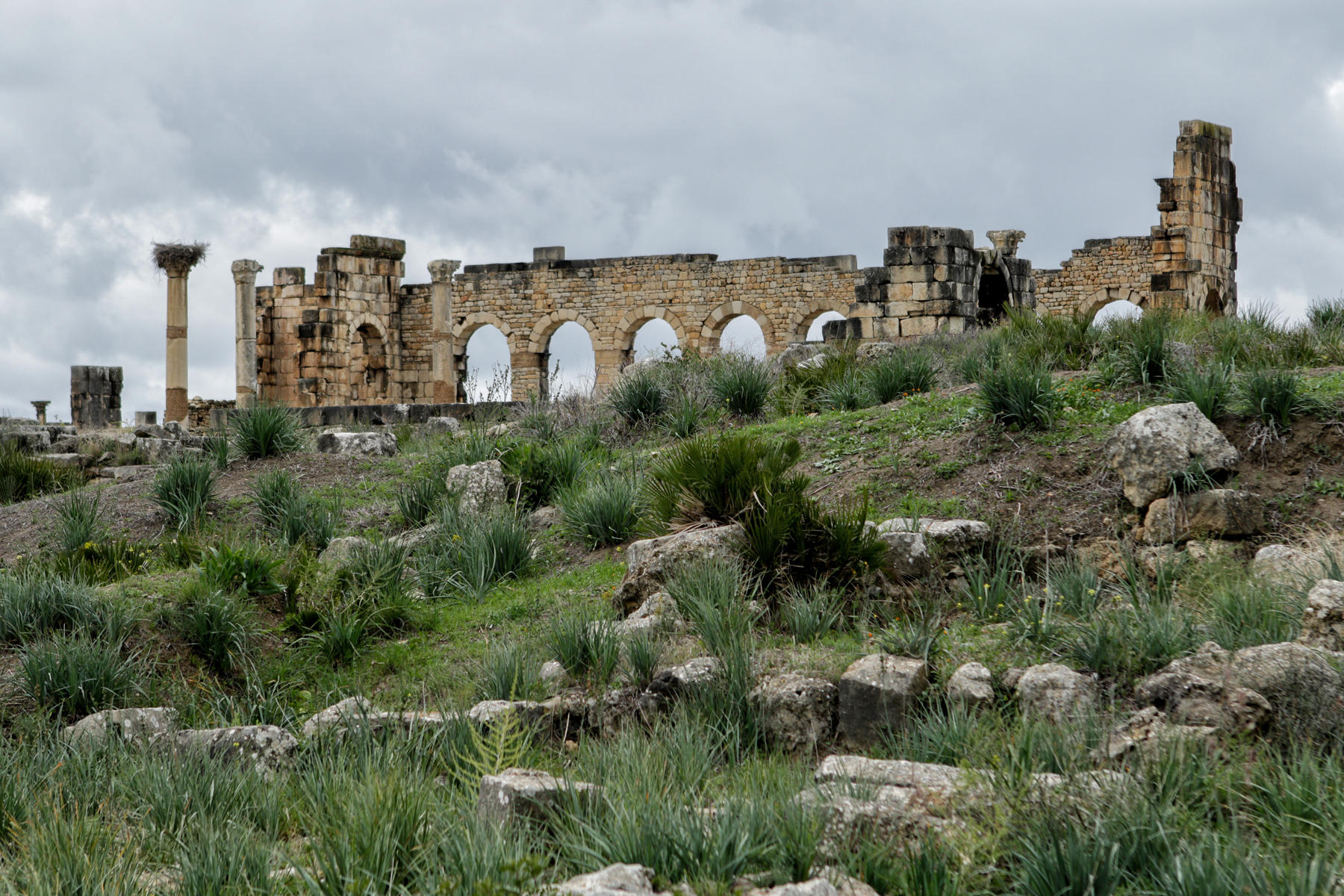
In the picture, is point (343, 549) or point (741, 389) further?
point (741, 389)

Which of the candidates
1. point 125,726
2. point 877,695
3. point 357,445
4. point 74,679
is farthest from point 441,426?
point 877,695

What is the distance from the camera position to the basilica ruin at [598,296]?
1883 cm

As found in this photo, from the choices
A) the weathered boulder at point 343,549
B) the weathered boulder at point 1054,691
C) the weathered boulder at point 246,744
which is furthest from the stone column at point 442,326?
the weathered boulder at point 1054,691

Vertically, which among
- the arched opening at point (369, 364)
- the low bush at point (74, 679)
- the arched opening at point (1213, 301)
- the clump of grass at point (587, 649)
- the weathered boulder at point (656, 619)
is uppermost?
the arched opening at point (1213, 301)

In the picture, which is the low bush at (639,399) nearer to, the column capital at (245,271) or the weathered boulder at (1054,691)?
the weathered boulder at (1054,691)

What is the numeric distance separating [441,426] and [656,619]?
8209 millimetres

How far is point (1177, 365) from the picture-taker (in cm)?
870

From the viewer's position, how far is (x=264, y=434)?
38.1ft

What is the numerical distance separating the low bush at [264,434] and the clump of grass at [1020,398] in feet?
22.0

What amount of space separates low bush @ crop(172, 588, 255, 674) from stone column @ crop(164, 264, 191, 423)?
1736 centimetres

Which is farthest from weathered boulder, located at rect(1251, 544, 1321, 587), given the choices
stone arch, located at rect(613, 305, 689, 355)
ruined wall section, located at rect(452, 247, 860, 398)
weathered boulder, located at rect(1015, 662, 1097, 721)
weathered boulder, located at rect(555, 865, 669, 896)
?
stone arch, located at rect(613, 305, 689, 355)

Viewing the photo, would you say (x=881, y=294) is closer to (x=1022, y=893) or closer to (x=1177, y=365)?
(x=1177, y=365)

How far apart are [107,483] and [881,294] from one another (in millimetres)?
9175

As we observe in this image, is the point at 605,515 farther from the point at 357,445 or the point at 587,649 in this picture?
the point at 357,445
